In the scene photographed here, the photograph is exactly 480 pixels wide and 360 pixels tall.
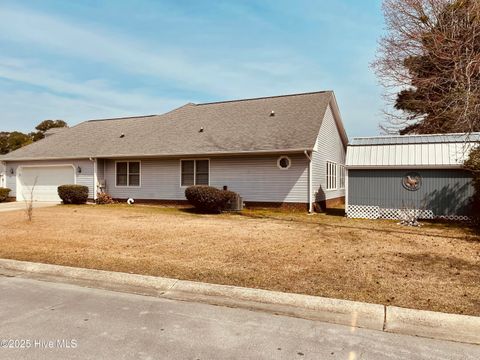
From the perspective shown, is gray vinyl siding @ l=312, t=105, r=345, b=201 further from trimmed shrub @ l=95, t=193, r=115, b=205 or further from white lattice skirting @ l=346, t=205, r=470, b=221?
trimmed shrub @ l=95, t=193, r=115, b=205

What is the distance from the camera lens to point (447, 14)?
20031 mm

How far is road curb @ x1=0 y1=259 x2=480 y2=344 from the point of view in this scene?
4.32m

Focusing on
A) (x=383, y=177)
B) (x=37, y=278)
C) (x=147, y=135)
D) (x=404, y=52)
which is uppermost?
(x=404, y=52)

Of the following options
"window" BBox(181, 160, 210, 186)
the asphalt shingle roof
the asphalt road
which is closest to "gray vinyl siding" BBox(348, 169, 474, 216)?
the asphalt shingle roof

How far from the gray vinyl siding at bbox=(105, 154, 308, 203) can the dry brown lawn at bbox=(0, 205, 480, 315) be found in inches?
174

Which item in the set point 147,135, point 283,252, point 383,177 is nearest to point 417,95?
point 383,177

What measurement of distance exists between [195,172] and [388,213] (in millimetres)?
9713

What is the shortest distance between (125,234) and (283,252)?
15.9 ft

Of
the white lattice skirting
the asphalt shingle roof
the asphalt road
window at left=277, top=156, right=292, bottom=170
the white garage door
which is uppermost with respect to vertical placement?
the asphalt shingle roof

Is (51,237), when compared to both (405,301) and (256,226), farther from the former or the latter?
(405,301)

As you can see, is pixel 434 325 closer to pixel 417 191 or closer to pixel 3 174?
pixel 417 191

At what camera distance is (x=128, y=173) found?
2197cm

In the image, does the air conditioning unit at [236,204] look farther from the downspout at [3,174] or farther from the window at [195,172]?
the downspout at [3,174]

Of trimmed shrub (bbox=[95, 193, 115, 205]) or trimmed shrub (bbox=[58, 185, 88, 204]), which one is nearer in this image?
trimmed shrub (bbox=[58, 185, 88, 204])
